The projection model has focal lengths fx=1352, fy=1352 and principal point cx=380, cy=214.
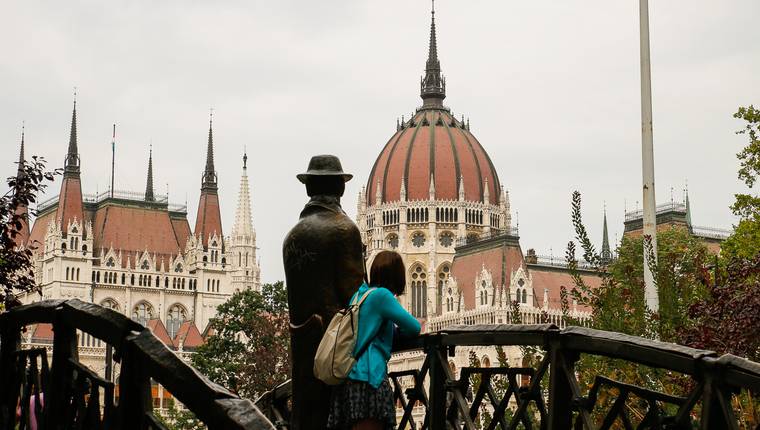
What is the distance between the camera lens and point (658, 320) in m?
14.6

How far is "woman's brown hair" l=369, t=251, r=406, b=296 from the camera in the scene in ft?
21.7

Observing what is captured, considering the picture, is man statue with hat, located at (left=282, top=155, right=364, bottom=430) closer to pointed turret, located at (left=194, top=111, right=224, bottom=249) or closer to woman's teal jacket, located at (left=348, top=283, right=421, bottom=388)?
woman's teal jacket, located at (left=348, top=283, right=421, bottom=388)

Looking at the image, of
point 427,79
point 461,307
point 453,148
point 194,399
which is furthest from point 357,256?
point 427,79

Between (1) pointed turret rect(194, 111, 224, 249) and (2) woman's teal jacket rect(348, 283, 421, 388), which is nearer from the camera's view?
(2) woman's teal jacket rect(348, 283, 421, 388)

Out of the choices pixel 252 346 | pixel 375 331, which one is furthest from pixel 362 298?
pixel 252 346

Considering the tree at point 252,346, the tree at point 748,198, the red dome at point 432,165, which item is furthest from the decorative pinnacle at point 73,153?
the tree at point 748,198

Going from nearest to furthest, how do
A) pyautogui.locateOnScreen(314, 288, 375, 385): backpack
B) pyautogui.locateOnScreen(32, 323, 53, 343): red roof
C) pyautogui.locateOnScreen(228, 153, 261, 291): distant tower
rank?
1. pyautogui.locateOnScreen(314, 288, 375, 385): backpack
2. pyautogui.locateOnScreen(32, 323, 53, 343): red roof
3. pyautogui.locateOnScreen(228, 153, 261, 291): distant tower

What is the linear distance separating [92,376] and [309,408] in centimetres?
175

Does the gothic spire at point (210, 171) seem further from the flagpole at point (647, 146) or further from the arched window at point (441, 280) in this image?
the flagpole at point (647, 146)

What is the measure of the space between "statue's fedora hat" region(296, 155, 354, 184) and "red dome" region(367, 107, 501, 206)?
119421 mm

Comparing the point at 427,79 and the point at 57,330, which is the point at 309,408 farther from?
the point at 427,79

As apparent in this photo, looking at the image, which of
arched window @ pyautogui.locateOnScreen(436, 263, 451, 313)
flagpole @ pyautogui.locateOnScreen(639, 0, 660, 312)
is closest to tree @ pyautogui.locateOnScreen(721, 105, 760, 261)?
flagpole @ pyautogui.locateOnScreen(639, 0, 660, 312)

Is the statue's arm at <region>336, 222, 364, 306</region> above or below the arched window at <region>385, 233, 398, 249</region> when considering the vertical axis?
below

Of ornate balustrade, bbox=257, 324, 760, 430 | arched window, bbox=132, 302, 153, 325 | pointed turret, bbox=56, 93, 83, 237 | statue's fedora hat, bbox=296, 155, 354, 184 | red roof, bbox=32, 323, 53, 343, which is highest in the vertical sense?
pointed turret, bbox=56, 93, 83, 237
